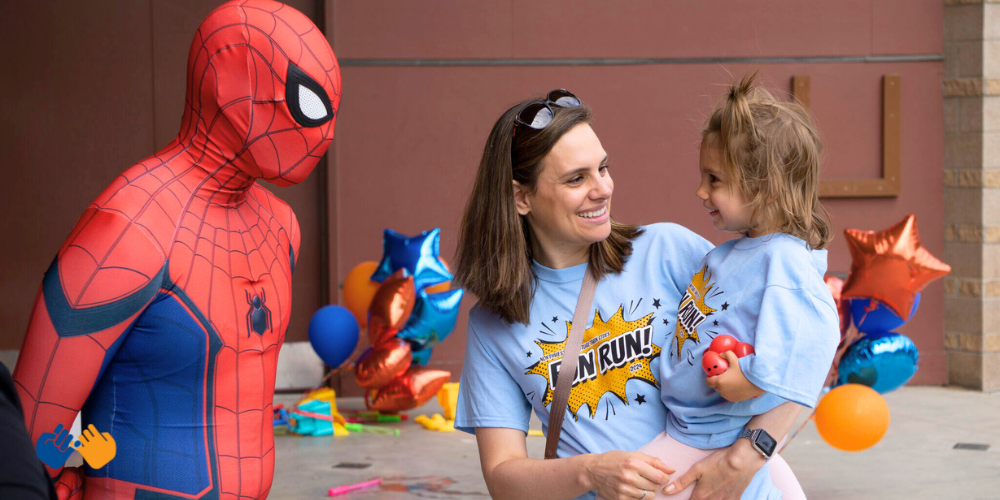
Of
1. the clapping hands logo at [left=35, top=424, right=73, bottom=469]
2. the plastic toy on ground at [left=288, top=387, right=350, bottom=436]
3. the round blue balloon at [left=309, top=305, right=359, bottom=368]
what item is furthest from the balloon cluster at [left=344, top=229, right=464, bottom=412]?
the clapping hands logo at [left=35, top=424, right=73, bottom=469]

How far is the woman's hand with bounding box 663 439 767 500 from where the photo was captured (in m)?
1.73

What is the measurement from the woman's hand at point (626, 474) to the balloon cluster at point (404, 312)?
10.5ft

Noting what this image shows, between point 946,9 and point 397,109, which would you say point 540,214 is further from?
point 946,9

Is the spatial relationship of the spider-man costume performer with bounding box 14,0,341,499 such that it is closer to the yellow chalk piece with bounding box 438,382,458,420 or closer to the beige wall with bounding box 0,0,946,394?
the yellow chalk piece with bounding box 438,382,458,420

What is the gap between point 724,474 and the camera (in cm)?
174

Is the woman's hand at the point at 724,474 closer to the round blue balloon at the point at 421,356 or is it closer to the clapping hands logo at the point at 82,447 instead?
the clapping hands logo at the point at 82,447

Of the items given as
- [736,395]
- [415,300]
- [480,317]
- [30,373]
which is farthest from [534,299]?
[415,300]

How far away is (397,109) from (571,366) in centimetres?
467

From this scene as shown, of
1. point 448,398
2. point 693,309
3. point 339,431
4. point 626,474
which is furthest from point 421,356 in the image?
point 626,474

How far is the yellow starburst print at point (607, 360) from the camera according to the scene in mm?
1908

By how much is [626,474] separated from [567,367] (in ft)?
0.99

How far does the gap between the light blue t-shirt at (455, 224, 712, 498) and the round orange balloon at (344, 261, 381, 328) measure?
3.21 meters

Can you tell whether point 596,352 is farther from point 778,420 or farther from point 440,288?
point 440,288

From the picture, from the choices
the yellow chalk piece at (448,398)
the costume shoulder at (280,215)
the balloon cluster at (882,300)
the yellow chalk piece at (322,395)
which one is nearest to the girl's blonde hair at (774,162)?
the costume shoulder at (280,215)
